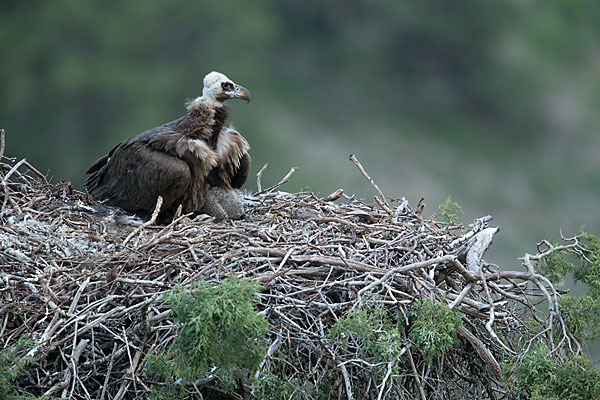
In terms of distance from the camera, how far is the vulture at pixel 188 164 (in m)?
4.36

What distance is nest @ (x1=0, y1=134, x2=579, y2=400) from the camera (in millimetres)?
3131

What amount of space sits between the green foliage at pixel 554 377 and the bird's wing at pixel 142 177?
206cm

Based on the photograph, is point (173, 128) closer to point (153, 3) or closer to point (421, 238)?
point (421, 238)

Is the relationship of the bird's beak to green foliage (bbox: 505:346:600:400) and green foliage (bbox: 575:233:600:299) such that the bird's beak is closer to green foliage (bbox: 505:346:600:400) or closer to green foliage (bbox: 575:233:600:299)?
green foliage (bbox: 575:233:600:299)

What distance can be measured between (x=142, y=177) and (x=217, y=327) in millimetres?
1896

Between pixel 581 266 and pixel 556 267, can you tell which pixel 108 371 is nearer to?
pixel 556 267

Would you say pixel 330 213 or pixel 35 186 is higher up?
pixel 330 213

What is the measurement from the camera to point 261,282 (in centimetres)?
323

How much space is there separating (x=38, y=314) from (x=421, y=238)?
1.74 m

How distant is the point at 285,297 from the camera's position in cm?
319

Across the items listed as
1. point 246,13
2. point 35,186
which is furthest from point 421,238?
point 246,13

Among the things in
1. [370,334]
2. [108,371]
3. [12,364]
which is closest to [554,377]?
[370,334]

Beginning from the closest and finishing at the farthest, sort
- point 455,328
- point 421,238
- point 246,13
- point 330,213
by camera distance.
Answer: point 455,328
point 421,238
point 330,213
point 246,13

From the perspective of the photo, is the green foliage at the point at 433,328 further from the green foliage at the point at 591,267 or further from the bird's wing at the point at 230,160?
the bird's wing at the point at 230,160
